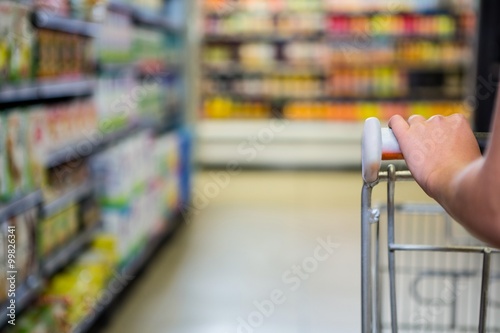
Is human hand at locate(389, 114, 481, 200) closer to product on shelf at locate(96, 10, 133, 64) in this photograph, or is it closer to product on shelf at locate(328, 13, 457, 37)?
product on shelf at locate(96, 10, 133, 64)

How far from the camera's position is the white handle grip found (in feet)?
4.25

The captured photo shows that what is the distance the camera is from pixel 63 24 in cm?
376

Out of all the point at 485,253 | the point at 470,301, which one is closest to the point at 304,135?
the point at 470,301

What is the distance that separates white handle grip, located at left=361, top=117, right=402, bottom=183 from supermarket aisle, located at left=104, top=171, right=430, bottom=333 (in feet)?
8.86

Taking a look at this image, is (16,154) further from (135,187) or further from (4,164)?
(135,187)

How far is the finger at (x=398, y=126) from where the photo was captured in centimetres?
129

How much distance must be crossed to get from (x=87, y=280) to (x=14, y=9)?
53.5 inches

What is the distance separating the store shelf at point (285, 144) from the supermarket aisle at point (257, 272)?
5.10 ft

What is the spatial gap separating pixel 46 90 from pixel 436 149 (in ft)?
8.53

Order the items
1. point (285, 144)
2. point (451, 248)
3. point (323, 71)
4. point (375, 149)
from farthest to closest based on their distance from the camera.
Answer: point (323, 71) < point (285, 144) < point (451, 248) < point (375, 149)

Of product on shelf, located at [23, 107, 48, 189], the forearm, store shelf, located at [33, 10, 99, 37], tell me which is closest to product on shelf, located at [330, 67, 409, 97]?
store shelf, located at [33, 10, 99, 37]

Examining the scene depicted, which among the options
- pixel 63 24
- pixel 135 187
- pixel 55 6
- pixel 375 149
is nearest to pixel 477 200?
pixel 375 149

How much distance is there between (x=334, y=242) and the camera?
5812 mm

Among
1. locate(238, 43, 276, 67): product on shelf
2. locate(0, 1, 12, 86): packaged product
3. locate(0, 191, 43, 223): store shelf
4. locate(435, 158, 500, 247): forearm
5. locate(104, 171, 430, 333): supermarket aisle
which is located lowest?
locate(104, 171, 430, 333): supermarket aisle
